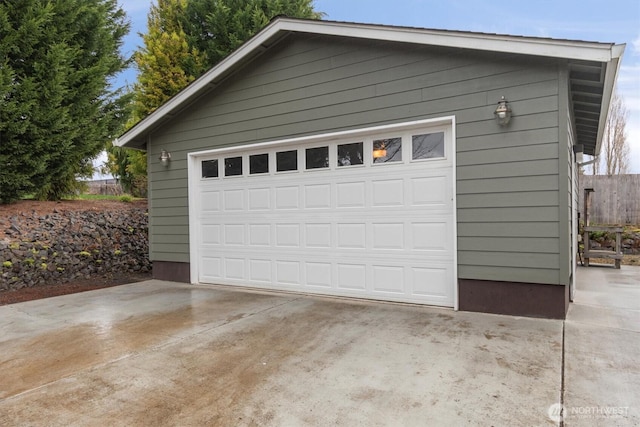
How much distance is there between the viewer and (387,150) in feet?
16.3

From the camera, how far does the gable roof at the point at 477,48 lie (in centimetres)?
370

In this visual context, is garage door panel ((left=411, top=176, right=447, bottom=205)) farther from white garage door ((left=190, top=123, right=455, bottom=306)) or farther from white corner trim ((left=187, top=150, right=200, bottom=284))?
white corner trim ((left=187, top=150, right=200, bottom=284))

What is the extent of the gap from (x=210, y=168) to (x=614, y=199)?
10.6 metres

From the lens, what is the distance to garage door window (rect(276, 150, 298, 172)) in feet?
18.7

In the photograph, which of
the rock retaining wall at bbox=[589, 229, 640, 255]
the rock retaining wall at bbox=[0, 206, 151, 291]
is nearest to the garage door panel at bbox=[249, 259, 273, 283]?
the rock retaining wall at bbox=[0, 206, 151, 291]

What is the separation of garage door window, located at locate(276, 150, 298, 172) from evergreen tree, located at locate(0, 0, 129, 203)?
17.4 ft

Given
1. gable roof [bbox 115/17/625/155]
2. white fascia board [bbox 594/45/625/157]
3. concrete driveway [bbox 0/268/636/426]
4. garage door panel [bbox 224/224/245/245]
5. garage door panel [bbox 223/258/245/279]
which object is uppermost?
gable roof [bbox 115/17/625/155]

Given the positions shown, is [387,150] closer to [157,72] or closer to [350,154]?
[350,154]

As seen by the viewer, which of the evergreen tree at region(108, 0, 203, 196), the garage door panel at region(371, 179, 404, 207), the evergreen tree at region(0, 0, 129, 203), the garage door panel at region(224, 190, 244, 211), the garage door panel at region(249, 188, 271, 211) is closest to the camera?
the garage door panel at region(371, 179, 404, 207)

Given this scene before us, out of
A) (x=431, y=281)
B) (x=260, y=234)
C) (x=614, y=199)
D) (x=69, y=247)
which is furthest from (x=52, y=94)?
(x=614, y=199)

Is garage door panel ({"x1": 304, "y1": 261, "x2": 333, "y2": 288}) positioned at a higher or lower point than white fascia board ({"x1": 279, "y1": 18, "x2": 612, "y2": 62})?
lower

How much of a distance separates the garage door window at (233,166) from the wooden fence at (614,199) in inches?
366

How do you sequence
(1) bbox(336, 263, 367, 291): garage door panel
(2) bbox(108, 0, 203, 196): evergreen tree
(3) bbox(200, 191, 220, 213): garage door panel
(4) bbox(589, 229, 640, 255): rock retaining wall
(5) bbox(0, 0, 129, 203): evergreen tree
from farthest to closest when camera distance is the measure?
(2) bbox(108, 0, 203, 196): evergreen tree, (4) bbox(589, 229, 640, 255): rock retaining wall, (5) bbox(0, 0, 129, 203): evergreen tree, (3) bbox(200, 191, 220, 213): garage door panel, (1) bbox(336, 263, 367, 291): garage door panel

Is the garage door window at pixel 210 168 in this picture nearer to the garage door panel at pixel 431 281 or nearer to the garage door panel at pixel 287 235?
the garage door panel at pixel 287 235
